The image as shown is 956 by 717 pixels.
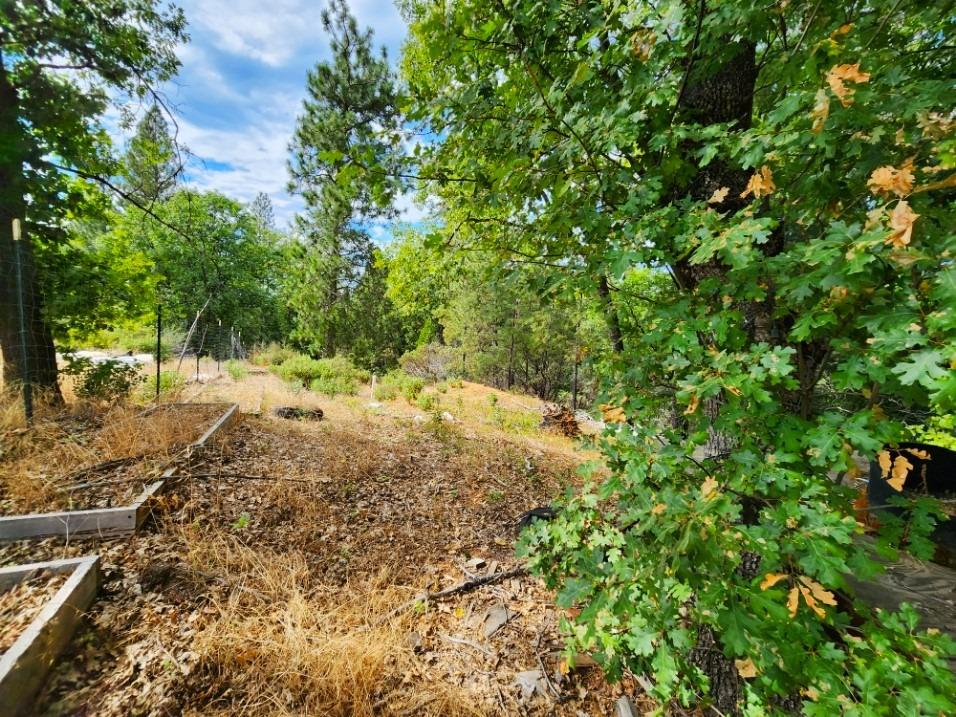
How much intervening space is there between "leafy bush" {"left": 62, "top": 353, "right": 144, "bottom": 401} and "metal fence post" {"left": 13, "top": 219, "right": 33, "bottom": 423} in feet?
2.08

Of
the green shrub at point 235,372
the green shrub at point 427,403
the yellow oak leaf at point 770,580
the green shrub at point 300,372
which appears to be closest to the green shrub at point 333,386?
the green shrub at point 300,372

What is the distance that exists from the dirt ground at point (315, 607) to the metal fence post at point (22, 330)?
173 centimetres

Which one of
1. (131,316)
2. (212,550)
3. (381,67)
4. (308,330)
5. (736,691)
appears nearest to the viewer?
(736,691)

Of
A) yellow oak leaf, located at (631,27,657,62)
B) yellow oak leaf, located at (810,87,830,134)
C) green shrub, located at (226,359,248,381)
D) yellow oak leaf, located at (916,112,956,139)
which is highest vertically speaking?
yellow oak leaf, located at (631,27,657,62)

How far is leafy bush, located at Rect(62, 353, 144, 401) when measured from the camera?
4676 mm

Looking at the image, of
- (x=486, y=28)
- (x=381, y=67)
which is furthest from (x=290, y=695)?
(x=381, y=67)

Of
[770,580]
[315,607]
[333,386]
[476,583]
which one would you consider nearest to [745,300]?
[770,580]

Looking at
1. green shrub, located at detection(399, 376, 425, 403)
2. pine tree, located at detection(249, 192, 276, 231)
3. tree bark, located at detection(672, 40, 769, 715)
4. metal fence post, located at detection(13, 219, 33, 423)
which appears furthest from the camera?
pine tree, located at detection(249, 192, 276, 231)

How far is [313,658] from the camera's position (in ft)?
6.25

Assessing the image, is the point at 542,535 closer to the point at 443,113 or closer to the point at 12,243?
the point at 443,113

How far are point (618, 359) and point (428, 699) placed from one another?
1.92 meters

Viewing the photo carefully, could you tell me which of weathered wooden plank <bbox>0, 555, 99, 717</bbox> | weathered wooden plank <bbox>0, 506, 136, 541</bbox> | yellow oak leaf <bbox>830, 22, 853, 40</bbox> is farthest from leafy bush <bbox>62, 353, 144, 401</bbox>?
yellow oak leaf <bbox>830, 22, 853, 40</bbox>

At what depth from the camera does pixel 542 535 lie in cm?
180

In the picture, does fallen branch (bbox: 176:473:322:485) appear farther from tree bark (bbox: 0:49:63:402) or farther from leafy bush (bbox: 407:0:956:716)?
leafy bush (bbox: 407:0:956:716)
